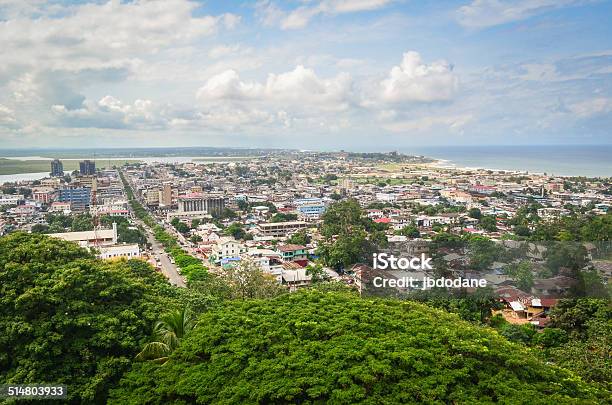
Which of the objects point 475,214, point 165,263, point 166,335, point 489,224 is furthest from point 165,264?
point 475,214

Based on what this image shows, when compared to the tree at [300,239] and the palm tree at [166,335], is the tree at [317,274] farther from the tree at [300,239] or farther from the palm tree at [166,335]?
the palm tree at [166,335]

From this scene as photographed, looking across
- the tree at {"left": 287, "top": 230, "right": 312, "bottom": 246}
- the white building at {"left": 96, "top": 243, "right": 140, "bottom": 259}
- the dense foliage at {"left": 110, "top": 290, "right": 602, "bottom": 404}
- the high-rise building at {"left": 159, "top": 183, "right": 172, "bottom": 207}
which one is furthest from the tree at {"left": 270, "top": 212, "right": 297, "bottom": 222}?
the dense foliage at {"left": 110, "top": 290, "right": 602, "bottom": 404}

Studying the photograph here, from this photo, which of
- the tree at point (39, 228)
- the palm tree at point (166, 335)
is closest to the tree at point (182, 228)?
the tree at point (39, 228)

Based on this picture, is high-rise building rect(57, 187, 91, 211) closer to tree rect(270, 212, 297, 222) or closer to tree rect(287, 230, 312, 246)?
tree rect(270, 212, 297, 222)

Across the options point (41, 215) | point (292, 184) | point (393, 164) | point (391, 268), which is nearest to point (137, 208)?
point (41, 215)

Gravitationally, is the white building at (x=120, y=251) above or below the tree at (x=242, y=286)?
below

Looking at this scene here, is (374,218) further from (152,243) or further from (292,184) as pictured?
(292,184)

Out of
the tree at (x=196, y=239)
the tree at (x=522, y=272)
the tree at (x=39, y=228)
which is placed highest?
the tree at (x=522, y=272)
